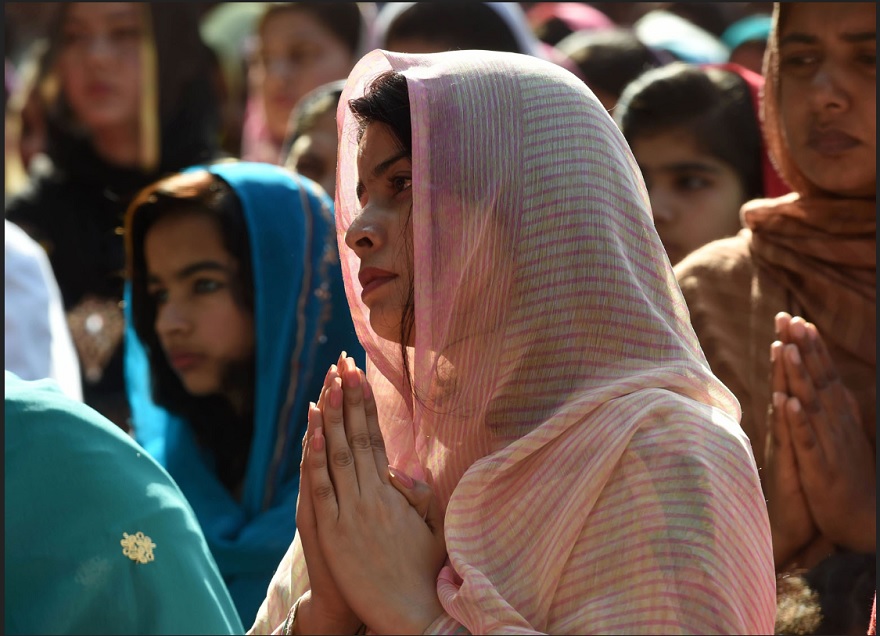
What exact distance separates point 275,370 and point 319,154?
4.23 feet

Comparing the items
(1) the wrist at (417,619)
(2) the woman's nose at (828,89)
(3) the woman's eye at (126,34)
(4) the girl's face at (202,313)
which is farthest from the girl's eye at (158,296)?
(3) the woman's eye at (126,34)

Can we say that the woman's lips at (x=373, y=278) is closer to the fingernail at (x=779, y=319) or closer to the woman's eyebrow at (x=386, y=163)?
the woman's eyebrow at (x=386, y=163)

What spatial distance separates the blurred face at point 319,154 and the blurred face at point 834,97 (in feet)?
5.70

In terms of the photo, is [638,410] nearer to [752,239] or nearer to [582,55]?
[752,239]

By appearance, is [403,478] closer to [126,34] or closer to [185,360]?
[185,360]

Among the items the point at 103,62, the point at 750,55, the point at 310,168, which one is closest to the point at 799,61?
the point at 310,168

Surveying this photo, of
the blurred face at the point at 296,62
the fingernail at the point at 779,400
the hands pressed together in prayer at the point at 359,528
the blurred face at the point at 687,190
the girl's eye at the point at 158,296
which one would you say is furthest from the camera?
the blurred face at the point at 296,62

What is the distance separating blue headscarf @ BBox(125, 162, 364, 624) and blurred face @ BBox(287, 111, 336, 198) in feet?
2.85

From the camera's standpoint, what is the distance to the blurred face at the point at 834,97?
3500mm

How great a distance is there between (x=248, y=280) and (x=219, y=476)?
539mm

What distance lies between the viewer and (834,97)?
11.5 ft

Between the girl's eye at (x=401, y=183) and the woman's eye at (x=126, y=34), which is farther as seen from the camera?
the woman's eye at (x=126, y=34)

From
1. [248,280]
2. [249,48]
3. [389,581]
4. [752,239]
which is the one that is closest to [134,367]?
[248,280]

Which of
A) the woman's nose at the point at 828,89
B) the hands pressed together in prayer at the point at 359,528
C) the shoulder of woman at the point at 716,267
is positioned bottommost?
the shoulder of woman at the point at 716,267
